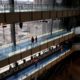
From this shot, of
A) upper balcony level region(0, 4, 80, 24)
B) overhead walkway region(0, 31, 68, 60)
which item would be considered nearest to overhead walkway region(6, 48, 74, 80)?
overhead walkway region(0, 31, 68, 60)

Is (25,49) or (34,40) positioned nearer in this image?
(25,49)

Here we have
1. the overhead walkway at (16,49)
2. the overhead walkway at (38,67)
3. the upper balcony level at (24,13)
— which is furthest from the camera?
the overhead walkway at (38,67)

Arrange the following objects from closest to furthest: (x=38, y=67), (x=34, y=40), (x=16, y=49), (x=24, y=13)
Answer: (x=24, y=13) < (x=16, y=49) < (x=38, y=67) < (x=34, y=40)

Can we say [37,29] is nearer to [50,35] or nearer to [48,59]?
[50,35]

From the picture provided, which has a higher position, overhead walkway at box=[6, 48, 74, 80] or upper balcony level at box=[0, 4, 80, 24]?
upper balcony level at box=[0, 4, 80, 24]

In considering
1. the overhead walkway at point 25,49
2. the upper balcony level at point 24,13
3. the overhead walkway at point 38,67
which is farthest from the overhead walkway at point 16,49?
the upper balcony level at point 24,13

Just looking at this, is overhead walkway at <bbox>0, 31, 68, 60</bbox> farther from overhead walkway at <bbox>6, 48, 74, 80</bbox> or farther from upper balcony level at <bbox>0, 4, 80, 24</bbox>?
upper balcony level at <bbox>0, 4, 80, 24</bbox>

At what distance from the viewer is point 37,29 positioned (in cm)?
1964

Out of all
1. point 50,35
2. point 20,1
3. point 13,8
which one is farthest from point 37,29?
point 13,8

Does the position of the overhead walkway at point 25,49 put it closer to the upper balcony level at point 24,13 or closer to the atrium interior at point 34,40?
the atrium interior at point 34,40

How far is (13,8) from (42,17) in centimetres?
331

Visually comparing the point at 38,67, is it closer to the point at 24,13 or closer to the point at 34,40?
the point at 34,40

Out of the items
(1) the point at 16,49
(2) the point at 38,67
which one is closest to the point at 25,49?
(1) the point at 16,49

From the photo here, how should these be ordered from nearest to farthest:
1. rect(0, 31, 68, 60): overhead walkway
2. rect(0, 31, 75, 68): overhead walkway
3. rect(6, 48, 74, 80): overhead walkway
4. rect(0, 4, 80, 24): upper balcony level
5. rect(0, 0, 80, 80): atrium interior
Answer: rect(0, 4, 80, 24): upper balcony level → rect(0, 31, 75, 68): overhead walkway → rect(0, 0, 80, 80): atrium interior → rect(0, 31, 68, 60): overhead walkway → rect(6, 48, 74, 80): overhead walkway
